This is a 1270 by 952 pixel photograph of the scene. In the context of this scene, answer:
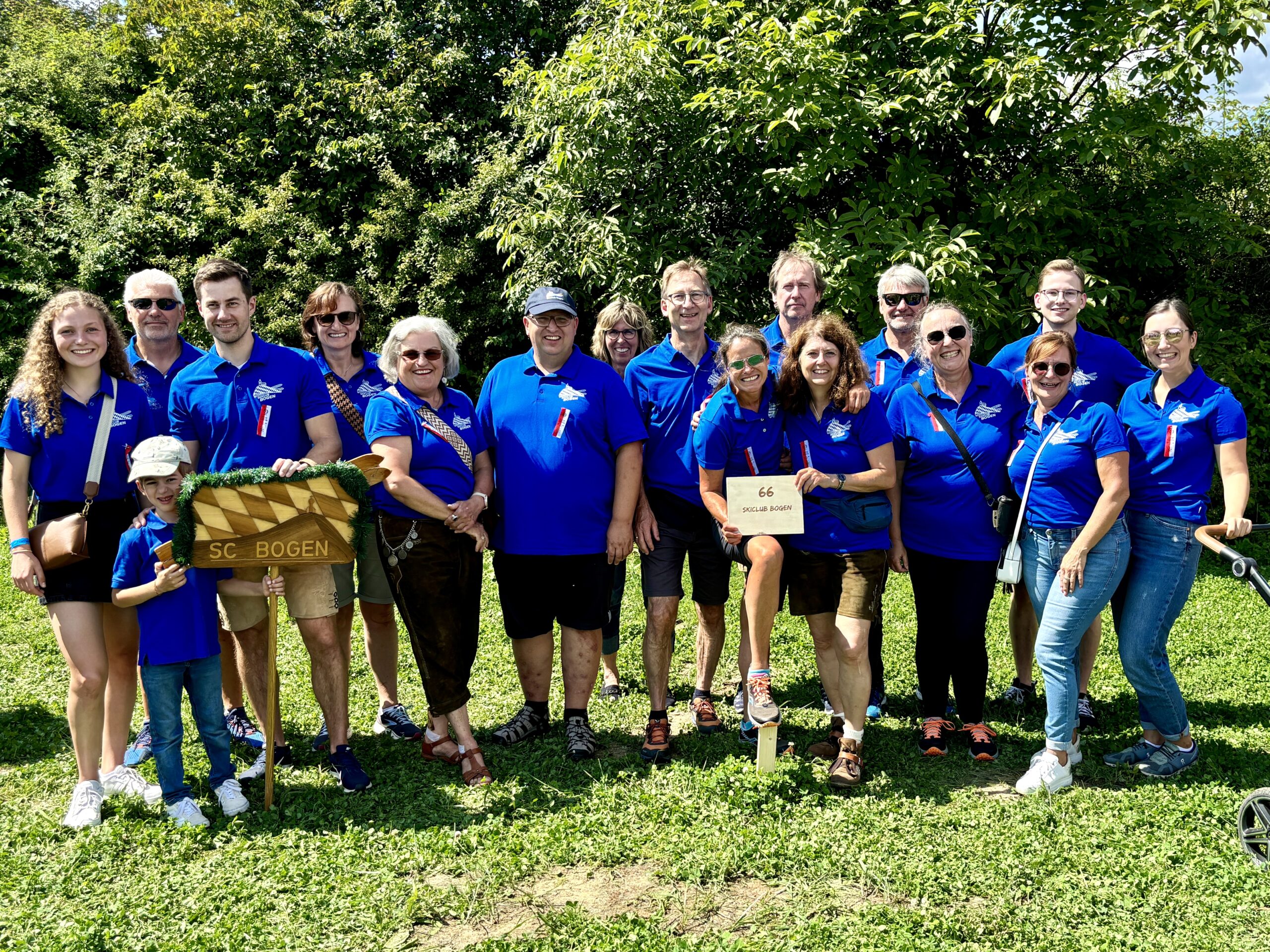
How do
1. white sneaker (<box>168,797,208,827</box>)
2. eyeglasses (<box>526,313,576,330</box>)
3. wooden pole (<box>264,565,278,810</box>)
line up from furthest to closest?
1. eyeglasses (<box>526,313,576,330</box>)
2. wooden pole (<box>264,565,278,810</box>)
3. white sneaker (<box>168,797,208,827</box>)

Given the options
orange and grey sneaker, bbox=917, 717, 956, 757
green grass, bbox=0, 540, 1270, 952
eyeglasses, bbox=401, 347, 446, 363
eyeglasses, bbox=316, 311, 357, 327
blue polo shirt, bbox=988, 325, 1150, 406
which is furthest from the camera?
blue polo shirt, bbox=988, 325, 1150, 406

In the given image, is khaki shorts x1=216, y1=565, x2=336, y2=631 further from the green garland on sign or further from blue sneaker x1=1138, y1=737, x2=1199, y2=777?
blue sneaker x1=1138, y1=737, x2=1199, y2=777

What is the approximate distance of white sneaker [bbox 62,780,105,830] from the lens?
181 inches

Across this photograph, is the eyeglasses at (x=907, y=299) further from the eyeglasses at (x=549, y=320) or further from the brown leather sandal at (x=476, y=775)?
the brown leather sandal at (x=476, y=775)

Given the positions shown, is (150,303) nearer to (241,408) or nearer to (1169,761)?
(241,408)

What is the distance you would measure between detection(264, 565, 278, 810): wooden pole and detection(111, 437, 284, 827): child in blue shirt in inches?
3.6

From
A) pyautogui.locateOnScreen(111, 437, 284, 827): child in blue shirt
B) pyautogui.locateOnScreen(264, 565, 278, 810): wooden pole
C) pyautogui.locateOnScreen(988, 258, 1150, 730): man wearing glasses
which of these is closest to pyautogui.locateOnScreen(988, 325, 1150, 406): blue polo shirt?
pyautogui.locateOnScreen(988, 258, 1150, 730): man wearing glasses

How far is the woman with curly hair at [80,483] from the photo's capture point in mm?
4602

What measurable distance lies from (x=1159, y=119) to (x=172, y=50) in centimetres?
1510

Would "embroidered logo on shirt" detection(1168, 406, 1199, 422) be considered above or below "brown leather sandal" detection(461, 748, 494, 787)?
above

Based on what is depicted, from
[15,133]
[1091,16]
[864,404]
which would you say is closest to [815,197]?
[1091,16]

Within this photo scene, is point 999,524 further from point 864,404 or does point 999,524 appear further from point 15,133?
point 15,133

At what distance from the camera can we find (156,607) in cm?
459

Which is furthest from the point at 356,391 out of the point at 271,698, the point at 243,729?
the point at 243,729
